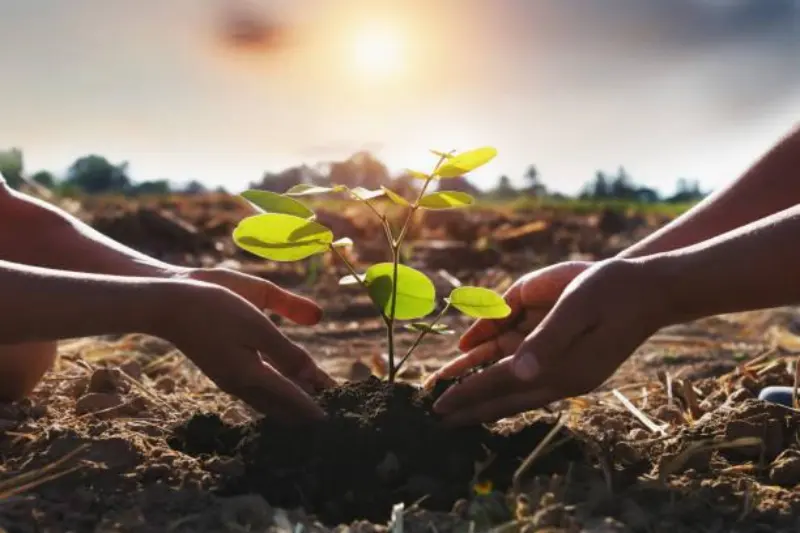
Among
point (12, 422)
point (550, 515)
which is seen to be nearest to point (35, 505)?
point (12, 422)

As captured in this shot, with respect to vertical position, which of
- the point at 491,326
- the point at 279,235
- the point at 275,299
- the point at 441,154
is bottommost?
the point at 491,326

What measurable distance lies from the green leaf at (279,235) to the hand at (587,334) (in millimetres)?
419

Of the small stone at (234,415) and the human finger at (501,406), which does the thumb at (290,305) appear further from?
the human finger at (501,406)

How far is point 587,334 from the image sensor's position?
1564 mm

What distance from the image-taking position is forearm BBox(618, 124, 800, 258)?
2.15 metres

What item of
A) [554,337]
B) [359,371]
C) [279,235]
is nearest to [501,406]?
[554,337]

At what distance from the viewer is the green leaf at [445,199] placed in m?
1.77

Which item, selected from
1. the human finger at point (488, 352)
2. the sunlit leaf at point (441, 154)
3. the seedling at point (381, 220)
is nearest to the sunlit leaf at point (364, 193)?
the seedling at point (381, 220)

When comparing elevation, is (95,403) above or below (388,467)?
above

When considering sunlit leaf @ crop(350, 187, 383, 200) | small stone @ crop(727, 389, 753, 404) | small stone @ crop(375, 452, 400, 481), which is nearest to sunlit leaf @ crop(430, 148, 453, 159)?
sunlit leaf @ crop(350, 187, 383, 200)

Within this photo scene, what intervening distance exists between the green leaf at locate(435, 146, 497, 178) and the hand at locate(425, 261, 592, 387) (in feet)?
1.09

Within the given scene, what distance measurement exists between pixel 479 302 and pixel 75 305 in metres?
0.72

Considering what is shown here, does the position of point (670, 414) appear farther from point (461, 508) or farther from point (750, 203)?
point (461, 508)

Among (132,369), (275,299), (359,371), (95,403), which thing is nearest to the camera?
(275,299)
